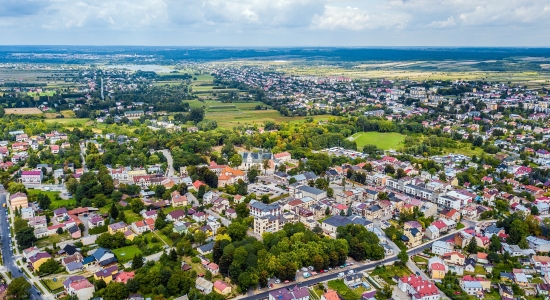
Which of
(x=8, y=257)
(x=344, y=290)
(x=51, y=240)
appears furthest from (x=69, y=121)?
(x=344, y=290)

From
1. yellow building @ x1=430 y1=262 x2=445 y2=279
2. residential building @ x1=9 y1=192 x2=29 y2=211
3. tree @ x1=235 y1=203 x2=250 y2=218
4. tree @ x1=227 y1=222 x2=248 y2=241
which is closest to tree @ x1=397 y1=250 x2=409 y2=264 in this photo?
yellow building @ x1=430 y1=262 x2=445 y2=279

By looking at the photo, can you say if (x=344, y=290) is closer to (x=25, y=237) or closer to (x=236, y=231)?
(x=236, y=231)

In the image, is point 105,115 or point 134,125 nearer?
point 134,125

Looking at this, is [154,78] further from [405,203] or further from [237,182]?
[405,203]

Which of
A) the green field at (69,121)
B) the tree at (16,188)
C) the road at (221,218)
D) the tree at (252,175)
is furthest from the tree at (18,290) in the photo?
the green field at (69,121)

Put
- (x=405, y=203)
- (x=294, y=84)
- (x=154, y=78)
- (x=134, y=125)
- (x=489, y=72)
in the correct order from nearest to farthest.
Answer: (x=405, y=203) → (x=134, y=125) → (x=294, y=84) → (x=154, y=78) → (x=489, y=72)

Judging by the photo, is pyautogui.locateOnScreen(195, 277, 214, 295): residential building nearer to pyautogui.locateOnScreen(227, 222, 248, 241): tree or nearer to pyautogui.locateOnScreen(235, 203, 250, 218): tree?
pyautogui.locateOnScreen(227, 222, 248, 241): tree

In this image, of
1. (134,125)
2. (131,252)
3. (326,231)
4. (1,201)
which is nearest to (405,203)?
(326,231)
